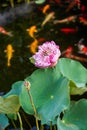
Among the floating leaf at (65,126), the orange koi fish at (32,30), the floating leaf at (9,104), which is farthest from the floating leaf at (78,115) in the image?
the orange koi fish at (32,30)

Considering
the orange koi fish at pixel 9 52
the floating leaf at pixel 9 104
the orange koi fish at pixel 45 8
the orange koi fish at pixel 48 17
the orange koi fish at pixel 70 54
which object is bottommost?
the floating leaf at pixel 9 104

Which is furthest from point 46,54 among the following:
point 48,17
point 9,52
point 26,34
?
point 48,17

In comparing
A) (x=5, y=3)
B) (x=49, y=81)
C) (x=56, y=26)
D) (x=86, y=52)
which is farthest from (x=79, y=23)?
(x=49, y=81)

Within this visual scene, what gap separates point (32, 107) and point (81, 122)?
19 centimetres

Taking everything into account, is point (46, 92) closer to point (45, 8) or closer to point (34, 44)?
point (34, 44)

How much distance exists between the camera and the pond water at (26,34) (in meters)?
2.86

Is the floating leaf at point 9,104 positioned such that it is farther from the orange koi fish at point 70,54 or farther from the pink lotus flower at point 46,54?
the orange koi fish at point 70,54

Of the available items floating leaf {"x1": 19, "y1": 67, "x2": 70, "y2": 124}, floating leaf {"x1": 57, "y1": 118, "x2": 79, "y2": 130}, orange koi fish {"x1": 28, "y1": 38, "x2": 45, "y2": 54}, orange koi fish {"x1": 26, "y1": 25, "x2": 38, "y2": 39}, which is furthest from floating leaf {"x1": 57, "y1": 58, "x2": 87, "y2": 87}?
orange koi fish {"x1": 26, "y1": 25, "x2": 38, "y2": 39}

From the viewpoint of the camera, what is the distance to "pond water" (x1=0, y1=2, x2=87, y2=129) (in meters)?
2.86

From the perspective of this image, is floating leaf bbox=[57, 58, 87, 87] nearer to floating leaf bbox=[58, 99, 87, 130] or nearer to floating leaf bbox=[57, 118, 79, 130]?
floating leaf bbox=[58, 99, 87, 130]

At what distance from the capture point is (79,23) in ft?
11.0

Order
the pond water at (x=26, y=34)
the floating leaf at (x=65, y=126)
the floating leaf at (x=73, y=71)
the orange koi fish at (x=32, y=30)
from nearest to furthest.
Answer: the floating leaf at (x=65, y=126) → the floating leaf at (x=73, y=71) → the pond water at (x=26, y=34) → the orange koi fish at (x=32, y=30)

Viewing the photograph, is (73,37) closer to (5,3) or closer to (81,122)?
→ (5,3)

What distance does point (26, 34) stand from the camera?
3.28 metres
